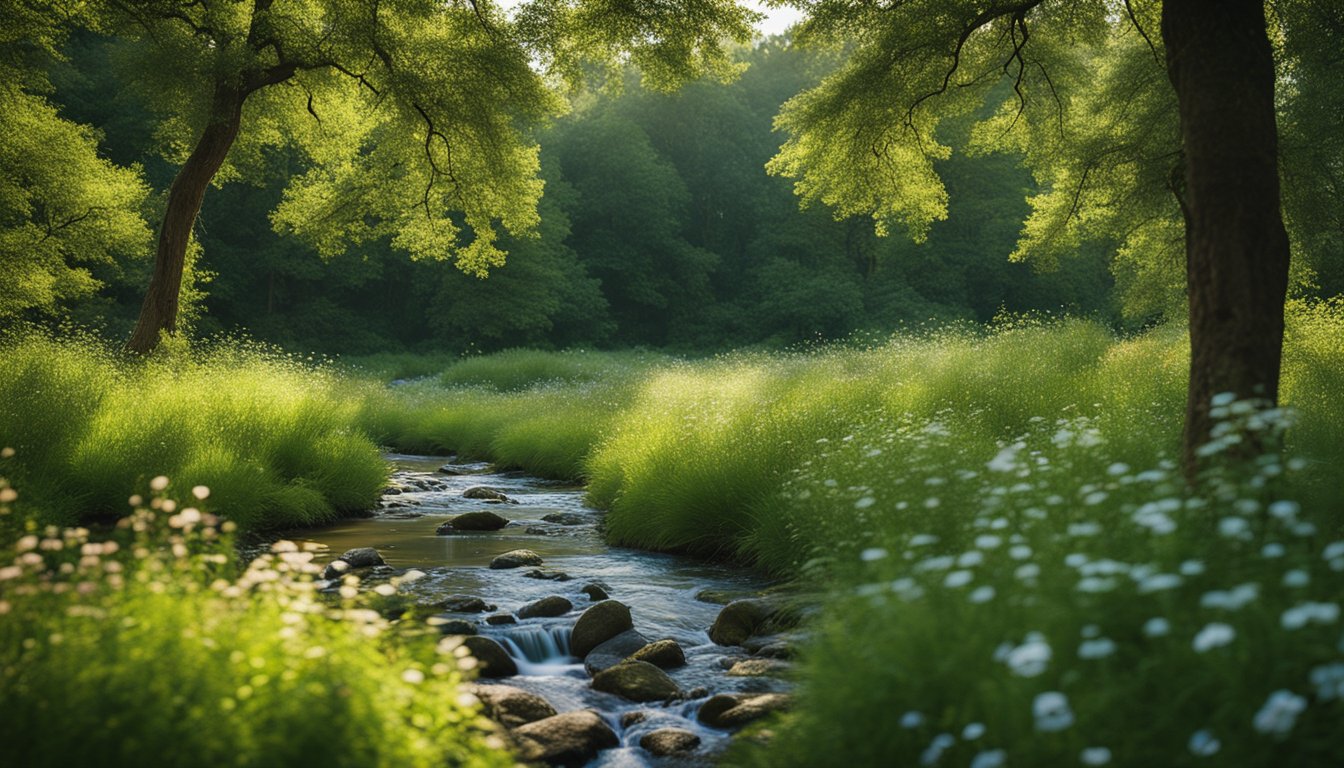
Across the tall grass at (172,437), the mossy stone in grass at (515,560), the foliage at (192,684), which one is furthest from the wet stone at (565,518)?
the foliage at (192,684)

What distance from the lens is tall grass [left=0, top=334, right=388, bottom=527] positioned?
8.97 m

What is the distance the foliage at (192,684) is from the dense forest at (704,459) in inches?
0.7

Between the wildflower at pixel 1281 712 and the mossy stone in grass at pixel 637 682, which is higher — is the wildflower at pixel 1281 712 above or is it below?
above

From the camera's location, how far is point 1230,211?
18.2ft

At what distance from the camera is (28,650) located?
10.4 ft

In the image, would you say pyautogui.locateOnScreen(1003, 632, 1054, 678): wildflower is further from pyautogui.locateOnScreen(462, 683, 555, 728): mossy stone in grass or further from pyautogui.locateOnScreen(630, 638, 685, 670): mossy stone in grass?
pyautogui.locateOnScreen(630, 638, 685, 670): mossy stone in grass

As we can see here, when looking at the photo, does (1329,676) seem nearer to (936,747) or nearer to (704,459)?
(936,747)

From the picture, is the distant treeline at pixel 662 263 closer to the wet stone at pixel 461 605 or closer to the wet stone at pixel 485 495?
the wet stone at pixel 485 495

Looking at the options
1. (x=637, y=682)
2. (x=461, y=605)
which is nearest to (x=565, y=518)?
(x=461, y=605)

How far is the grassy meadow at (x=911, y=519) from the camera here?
2965 mm

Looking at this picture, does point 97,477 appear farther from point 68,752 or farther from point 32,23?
point 68,752

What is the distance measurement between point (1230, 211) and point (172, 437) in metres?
10.3

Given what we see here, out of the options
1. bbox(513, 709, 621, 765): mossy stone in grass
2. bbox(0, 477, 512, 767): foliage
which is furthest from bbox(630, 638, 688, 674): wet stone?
bbox(0, 477, 512, 767): foliage

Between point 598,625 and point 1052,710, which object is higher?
point 1052,710
